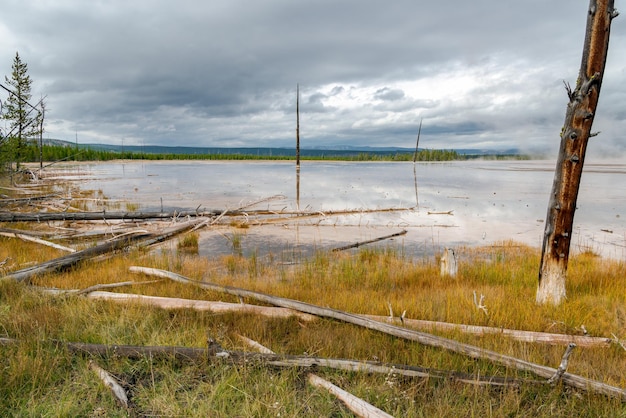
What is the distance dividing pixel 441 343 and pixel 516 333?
4.10ft

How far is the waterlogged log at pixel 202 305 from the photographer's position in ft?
16.0

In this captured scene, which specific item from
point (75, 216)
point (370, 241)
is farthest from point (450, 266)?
point (75, 216)

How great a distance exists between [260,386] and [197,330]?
4.63 ft

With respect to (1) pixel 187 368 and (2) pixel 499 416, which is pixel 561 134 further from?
(1) pixel 187 368

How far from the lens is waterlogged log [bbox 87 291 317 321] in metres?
4.88

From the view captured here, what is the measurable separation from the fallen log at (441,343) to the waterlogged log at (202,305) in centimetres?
9

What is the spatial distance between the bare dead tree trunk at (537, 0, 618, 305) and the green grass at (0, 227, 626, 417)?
0.47 meters

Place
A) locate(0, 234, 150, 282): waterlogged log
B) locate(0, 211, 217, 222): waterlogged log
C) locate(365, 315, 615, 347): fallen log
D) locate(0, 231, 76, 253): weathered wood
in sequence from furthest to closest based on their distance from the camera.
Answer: locate(0, 211, 217, 222): waterlogged log < locate(0, 231, 76, 253): weathered wood < locate(0, 234, 150, 282): waterlogged log < locate(365, 315, 615, 347): fallen log

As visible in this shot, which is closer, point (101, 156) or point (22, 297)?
point (22, 297)

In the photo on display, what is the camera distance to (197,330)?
13.8 feet

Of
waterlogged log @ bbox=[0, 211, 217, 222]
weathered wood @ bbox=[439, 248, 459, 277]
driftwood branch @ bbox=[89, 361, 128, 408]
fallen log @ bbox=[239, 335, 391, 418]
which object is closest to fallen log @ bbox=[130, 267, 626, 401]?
fallen log @ bbox=[239, 335, 391, 418]

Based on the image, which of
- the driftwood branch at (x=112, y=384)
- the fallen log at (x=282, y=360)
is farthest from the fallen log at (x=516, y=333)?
the driftwood branch at (x=112, y=384)

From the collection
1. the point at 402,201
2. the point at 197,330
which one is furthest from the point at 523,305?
the point at 402,201

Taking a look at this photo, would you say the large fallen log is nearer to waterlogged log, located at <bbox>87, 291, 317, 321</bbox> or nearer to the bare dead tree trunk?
waterlogged log, located at <bbox>87, 291, 317, 321</bbox>
